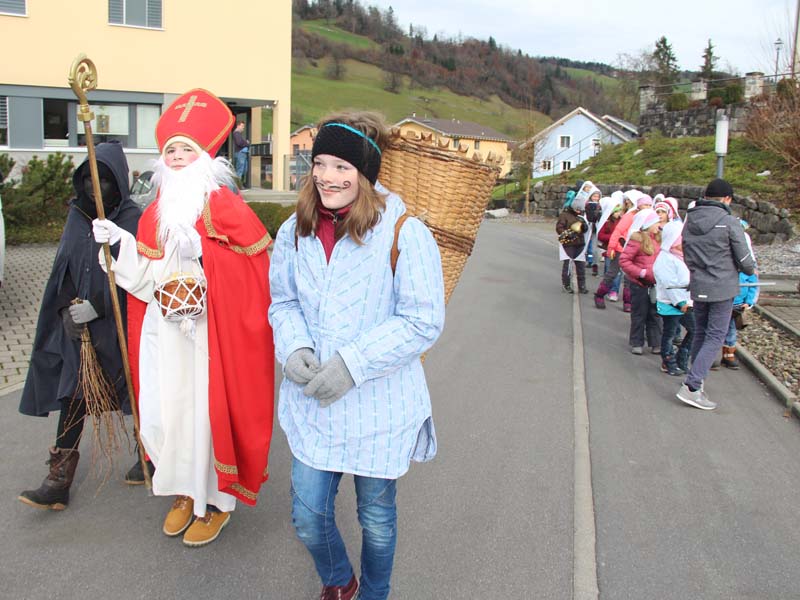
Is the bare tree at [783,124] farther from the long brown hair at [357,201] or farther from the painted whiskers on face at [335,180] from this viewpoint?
the painted whiskers on face at [335,180]

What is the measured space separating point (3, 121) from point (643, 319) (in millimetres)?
20310

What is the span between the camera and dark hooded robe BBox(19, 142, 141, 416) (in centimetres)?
414

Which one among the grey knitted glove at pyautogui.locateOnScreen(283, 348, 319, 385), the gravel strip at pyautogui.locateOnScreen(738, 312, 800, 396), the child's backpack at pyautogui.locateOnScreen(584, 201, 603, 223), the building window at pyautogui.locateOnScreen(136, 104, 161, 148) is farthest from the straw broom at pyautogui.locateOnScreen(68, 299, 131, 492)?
the building window at pyautogui.locateOnScreen(136, 104, 161, 148)

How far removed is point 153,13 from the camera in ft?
78.2

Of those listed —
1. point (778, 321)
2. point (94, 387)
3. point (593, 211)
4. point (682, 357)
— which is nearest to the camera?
point (94, 387)

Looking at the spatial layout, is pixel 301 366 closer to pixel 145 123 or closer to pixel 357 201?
pixel 357 201

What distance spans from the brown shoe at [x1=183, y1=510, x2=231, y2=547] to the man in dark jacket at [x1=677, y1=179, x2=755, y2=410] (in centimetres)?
446

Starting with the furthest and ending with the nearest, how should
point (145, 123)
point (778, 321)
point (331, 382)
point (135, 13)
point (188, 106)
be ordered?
point (145, 123) < point (135, 13) < point (778, 321) < point (188, 106) < point (331, 382)

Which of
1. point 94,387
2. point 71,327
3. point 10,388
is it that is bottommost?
point 10,388

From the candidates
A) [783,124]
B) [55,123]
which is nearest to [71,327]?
[783,124]

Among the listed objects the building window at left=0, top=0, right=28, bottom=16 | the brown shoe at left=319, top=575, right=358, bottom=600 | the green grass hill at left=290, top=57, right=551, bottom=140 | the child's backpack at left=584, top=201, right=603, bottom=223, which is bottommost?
the brown shoe at left=319, top=575, right=358, bottom=600

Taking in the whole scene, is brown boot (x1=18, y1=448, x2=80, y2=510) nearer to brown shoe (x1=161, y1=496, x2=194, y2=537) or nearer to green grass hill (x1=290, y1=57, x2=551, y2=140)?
brown shoe (x1=161, y1=496, x2=194, y2=537)

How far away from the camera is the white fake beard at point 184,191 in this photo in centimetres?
377

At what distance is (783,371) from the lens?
8.05 metres
